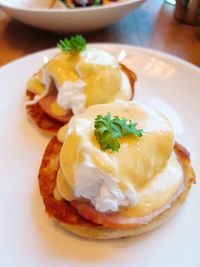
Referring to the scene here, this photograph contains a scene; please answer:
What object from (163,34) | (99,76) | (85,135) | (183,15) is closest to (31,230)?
Result: (85,135)

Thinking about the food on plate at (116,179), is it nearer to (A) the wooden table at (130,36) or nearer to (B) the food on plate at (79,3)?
(A) the wooden table at (130,36)

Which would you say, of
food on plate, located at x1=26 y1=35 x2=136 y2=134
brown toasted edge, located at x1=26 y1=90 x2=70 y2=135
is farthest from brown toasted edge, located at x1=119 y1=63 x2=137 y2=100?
brown toasted edge, located at x1=26 y1=90 x2=70 y2=135

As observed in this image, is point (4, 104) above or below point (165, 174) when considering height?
below

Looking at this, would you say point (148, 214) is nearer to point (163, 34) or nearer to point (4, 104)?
point (4, 104)

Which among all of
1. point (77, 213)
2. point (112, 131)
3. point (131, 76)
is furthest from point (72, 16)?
point (77, 213)

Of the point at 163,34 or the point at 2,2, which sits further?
the point at 163,34

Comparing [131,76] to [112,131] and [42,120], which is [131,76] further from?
[112,131]
